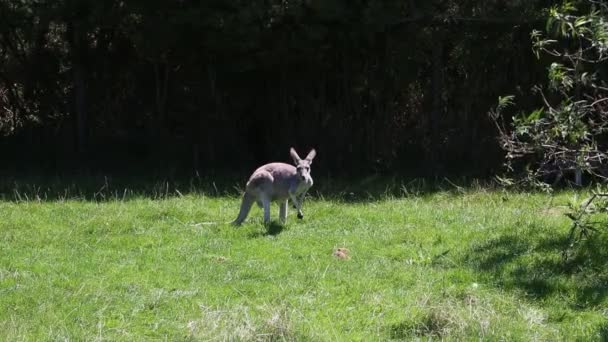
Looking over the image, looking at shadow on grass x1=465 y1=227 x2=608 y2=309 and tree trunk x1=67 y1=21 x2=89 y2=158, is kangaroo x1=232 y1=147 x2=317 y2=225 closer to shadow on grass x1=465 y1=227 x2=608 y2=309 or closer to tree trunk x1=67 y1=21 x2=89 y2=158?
shadow on grass x1=465 y1=227 x2=608 y2=309

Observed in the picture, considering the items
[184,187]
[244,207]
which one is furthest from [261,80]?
[244,207]

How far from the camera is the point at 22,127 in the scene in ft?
60.0

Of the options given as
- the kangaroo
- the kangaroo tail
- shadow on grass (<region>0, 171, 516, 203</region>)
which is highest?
the kangaroo

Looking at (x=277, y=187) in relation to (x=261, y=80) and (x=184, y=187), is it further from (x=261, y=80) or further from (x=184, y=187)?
(x=261, y=80)

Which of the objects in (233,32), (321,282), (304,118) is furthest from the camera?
(304,118)

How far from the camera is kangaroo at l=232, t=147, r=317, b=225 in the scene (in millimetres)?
10172

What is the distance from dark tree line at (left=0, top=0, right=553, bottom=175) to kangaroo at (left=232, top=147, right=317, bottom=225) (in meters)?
4.62

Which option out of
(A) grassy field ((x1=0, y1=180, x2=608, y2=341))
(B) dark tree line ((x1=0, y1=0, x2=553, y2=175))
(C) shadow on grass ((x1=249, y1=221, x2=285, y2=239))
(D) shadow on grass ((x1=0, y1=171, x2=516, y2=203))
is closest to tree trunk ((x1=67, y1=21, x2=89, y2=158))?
(B) dark tree line ((x1=0, y1=0, x2=553, y2=175))

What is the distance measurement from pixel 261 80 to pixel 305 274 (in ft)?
30.1

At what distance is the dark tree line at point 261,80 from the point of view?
48.3 ft

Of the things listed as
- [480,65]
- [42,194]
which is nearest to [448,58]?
[480,65]

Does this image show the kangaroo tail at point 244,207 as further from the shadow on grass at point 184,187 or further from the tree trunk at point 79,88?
the tree trunk at point 79,88

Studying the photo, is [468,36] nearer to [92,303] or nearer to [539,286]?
[539,286]

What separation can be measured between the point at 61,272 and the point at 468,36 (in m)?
9.46
